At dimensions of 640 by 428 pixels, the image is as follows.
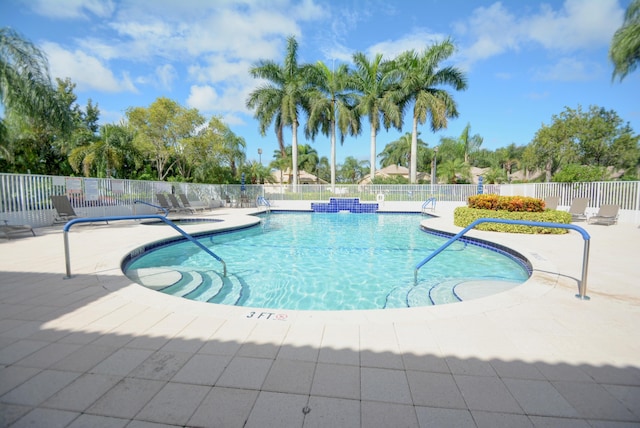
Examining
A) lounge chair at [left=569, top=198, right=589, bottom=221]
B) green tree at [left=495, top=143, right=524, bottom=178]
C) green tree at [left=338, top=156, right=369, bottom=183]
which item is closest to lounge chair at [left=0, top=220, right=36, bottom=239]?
lounge chair at [left=569, top=198, right=589, bottom=221]

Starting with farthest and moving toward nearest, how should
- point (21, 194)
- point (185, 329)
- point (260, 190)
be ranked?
point (260, 190), point (21, 194), point (185, 329)

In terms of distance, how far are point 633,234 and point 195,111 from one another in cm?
2058

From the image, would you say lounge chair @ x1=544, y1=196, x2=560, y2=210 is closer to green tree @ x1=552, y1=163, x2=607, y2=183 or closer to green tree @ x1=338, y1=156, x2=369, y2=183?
green tree @ x1=552, y1=163, x2=607, y2=183

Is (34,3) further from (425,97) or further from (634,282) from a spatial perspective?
(425,97)

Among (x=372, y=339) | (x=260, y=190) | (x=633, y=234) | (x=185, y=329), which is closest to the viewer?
(x=372, y=339)

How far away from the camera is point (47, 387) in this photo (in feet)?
6.36

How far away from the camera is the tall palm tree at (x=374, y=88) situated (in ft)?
72.2

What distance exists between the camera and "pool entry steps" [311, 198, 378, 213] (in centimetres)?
1903

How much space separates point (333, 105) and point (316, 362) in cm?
2301

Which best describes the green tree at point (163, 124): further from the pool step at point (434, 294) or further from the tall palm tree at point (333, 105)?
the pool step at point (434, 294)

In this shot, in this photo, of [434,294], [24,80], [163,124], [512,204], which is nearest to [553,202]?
[512,204]

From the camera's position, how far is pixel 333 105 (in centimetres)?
2302

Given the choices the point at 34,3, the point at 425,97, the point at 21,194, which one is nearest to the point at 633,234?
the point at 425,97

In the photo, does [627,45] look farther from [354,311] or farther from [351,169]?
[351,169]
